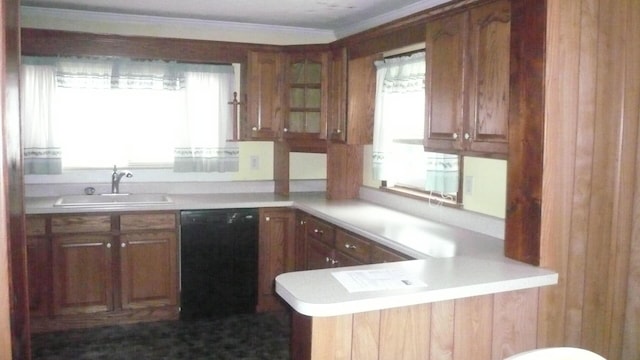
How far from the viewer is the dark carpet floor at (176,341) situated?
3.63 meters

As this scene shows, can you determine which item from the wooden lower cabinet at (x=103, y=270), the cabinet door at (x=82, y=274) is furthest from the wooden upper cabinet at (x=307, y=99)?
the cabinet door at (x=82, y=274)

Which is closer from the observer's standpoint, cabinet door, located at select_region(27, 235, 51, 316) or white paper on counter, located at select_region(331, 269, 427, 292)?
white paper on counter, located at select_region(331, 269, 427, 292)

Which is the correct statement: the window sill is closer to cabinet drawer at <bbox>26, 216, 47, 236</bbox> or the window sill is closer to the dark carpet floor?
the dark carpet floor

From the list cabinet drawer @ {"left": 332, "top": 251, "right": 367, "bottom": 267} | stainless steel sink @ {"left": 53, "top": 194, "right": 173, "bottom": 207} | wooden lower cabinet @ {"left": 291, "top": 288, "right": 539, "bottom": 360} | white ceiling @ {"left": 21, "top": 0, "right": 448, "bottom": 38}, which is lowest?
cabinet drawer @ {"left": 332, "top": 251, "right": 367, "bottom": 267}

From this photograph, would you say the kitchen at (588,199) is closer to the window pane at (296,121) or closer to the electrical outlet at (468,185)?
the electrical outlet at (468,185)

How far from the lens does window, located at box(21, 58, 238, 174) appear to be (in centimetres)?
436

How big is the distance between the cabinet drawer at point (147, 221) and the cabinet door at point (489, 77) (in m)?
2.31

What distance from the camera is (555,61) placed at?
2240mm

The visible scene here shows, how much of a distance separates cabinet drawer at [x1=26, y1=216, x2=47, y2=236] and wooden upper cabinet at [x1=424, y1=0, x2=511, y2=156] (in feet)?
8.57

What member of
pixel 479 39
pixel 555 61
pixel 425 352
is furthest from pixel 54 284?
pixel 555 61

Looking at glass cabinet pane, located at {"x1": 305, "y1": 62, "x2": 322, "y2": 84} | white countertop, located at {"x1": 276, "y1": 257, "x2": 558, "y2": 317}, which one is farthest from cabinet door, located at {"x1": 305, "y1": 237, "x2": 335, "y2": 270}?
white countertop, located at {"x1": 276, "y1": 257, "x2": 558, "y2": 317}

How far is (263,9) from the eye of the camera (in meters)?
4.24

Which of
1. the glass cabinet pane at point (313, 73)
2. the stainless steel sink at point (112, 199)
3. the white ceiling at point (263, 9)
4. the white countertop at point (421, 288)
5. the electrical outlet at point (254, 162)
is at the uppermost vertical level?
the white ceiling at point (263, 9)

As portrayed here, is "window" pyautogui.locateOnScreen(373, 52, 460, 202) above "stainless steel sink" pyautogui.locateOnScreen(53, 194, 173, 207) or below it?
above
